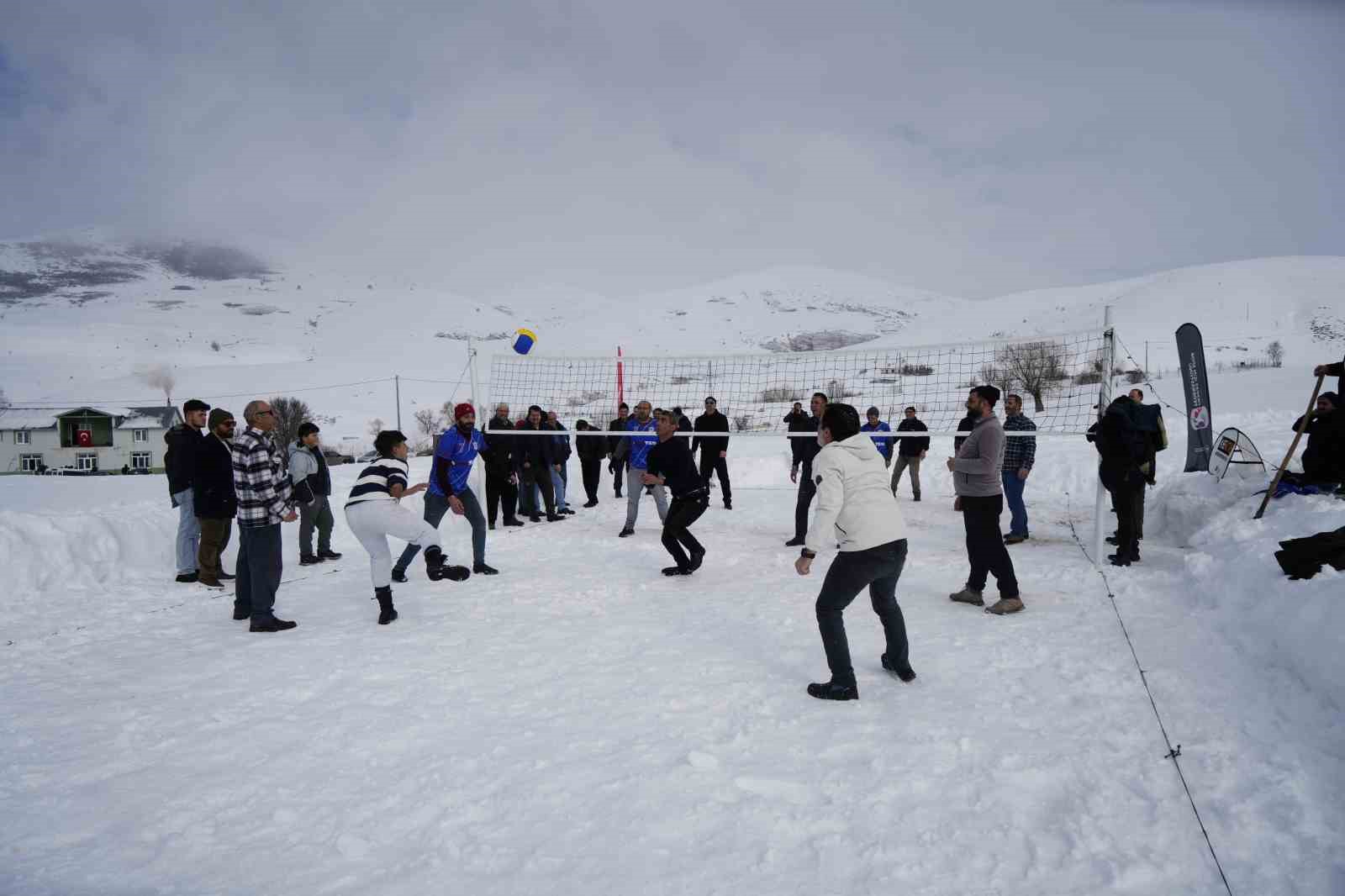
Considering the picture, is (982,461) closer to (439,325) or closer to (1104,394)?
(1104,394)

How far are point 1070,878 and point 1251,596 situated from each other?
365 centimetres

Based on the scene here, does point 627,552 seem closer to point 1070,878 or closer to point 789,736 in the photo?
point 789,736

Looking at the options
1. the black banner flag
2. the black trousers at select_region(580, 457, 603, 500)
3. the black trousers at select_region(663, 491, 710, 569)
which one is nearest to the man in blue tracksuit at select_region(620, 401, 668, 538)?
the black trousers at select_region(663, 491, 710, 569)

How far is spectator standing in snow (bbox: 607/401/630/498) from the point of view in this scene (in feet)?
38.0

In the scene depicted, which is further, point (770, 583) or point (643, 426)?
point (643, 426)

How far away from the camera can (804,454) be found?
9328mm

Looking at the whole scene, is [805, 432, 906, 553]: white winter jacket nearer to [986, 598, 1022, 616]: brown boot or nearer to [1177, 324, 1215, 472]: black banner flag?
[986, 598, 1022, 616]: brown boot

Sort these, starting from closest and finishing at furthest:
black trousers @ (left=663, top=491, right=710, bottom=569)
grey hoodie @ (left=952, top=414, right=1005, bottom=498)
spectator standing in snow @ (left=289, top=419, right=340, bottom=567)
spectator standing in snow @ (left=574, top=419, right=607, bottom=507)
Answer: grey hoodie @ (left=952, top=414, right=1005, bottom=498), black trousers @ (left=663, top=491, right=710, bottom=569), spectator standing in snow @ (left=289, top=419, right=340, bottom=567), spectator standing in snow @ (left=574, top=419, right=607, bottom=507)

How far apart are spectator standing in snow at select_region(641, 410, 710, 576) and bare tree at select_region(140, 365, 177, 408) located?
264 feet

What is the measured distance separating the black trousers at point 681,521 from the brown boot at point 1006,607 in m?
2.96

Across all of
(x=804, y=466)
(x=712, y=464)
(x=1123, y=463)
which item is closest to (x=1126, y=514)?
(x=1123, y=463)

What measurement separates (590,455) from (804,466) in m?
4.66

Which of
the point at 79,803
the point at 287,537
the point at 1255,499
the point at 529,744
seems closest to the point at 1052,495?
the point at 1255,499

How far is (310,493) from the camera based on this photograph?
7.89 metres
